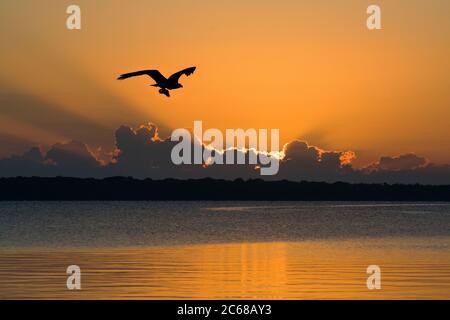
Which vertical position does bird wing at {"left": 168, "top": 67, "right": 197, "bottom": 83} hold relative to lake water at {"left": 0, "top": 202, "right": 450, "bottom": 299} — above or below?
above

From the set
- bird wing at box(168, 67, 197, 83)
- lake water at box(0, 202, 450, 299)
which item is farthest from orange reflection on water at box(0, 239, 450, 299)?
bird wing at box(168, 67, 197, 83)

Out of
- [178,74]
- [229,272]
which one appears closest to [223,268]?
[229,272]

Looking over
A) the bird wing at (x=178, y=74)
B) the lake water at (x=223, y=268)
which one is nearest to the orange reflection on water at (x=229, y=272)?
the lake water at (x=223, y=268)

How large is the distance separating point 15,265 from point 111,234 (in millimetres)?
39764

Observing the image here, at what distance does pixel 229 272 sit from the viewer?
132ft

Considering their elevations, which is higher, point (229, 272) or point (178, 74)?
point (178, 74)

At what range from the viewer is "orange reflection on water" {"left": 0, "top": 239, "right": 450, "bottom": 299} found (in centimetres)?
3188

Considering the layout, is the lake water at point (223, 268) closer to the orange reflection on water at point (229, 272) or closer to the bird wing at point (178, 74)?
the orange reflection on water at point (229, 272)

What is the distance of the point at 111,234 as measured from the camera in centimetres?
8288

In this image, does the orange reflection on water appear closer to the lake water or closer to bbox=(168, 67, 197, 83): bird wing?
the lake water

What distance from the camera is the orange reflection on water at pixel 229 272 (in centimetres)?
3188

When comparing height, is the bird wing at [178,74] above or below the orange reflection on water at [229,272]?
above

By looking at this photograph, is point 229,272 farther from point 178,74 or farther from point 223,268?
point 178,74
